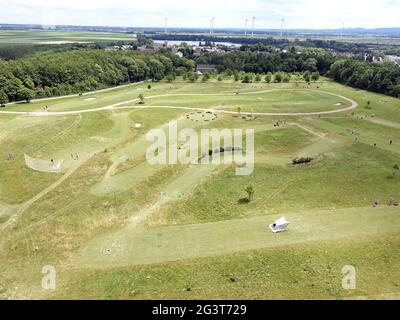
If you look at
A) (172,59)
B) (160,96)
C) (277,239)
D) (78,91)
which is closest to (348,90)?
(160,96)

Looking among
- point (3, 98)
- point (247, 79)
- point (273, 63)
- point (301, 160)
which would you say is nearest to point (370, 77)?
point (247, 79)

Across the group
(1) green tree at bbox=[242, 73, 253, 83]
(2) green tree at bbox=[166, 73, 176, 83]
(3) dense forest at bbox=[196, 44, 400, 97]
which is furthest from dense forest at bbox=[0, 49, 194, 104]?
(1) green tree at bbox=[242, 73, 253, 83]

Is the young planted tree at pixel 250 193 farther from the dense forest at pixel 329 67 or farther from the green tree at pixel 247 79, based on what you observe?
the green tree at pixel 247 79

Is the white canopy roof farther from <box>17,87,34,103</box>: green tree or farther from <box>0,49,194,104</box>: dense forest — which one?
<box>0,49,194,104</box>: dense forest

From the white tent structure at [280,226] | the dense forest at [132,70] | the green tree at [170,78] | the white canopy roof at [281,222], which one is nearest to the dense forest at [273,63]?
the dense forest at [132,70]

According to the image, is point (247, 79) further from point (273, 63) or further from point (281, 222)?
point (281, 222)
